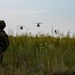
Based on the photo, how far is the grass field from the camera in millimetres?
7773

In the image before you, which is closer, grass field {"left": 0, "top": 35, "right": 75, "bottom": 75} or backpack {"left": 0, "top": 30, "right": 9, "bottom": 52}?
grass field {"left": 0, "top": 35, "right": 75, "bottom": 75}

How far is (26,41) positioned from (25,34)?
62cm

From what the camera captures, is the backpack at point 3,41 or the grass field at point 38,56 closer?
the grass field at point 38,56

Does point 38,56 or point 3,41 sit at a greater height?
point 3,41

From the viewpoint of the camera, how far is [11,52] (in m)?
9.47

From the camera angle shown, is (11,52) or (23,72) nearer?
(23,72)

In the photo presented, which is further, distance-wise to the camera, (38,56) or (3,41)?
(38,56)

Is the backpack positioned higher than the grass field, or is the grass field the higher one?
the backpack

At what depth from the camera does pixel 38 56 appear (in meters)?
8.88

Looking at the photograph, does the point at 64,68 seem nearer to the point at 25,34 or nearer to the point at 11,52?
the point at 11,52

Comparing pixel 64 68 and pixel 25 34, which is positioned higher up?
pixel 25 34

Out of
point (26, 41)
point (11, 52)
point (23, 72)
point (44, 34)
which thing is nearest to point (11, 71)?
point (23, 72)

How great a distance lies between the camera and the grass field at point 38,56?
25.5 ft

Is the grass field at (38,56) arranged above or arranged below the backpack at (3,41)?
below
